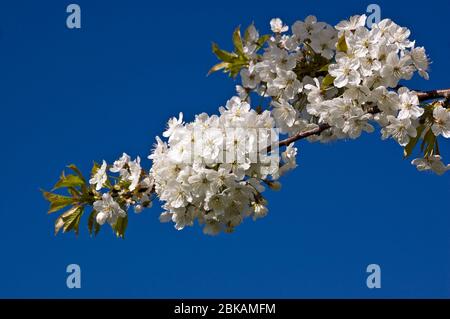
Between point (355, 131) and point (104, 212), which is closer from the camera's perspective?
point (355, 131)

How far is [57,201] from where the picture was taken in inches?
133

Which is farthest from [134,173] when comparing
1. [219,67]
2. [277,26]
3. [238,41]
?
[277,26]

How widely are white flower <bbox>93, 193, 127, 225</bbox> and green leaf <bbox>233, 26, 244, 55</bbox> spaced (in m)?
0.98

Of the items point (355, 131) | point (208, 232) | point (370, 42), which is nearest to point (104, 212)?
point (208, 232)

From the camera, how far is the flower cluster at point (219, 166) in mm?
2852

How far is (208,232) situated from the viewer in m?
3.09

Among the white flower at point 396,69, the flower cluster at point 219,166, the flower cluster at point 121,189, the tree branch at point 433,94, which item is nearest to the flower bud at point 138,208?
the flower cluster at point 121,189

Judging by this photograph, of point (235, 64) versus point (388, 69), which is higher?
point (235, 64)

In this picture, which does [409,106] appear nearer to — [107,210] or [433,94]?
[433,94]

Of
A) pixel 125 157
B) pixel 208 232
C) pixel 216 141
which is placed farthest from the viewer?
pixel 125 157

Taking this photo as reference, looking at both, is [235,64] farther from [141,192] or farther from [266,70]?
[141,192]

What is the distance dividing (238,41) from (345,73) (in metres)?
0.63

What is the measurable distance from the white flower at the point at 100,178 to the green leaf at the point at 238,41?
895 millimetres

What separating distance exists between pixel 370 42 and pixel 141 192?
132 centimetres
